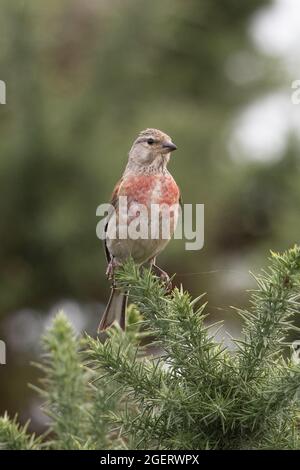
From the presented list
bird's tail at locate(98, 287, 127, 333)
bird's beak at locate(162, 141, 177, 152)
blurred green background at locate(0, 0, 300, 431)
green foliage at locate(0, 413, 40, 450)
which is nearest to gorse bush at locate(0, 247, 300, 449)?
green foliage at locate(0, 413, 40, 450)

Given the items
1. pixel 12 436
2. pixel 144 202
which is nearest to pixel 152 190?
pixel 144 202

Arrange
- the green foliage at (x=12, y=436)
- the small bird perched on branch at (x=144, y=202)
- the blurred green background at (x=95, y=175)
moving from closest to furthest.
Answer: the green foliage at (x=12, y=436)
the small bird perched on branch at (x=144, y=202)
the blurred green background at (x=95, y=175)

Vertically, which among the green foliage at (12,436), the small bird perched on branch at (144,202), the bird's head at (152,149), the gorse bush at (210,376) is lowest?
the green foliage at (12,436)

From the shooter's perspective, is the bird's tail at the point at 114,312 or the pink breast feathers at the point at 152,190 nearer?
the bird's tail at the point at 114,312

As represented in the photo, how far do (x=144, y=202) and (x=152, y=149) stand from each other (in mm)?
251

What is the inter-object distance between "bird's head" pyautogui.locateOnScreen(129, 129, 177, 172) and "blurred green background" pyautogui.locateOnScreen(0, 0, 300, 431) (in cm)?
230

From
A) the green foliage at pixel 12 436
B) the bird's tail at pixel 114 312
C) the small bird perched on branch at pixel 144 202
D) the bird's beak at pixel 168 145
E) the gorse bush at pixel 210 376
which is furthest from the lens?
the bird's beak at pixel 168 145

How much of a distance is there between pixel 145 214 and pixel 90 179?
12.5ft

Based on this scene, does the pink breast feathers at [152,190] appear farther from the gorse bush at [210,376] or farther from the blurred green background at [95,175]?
the blurred green background at [95,175]

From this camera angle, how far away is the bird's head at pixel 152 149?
3.66 meters

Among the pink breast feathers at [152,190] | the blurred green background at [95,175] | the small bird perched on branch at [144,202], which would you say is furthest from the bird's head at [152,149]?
the blurred green background at [95,175]

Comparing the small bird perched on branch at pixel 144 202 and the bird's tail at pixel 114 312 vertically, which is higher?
the small bird perched on branch at pixel 144 202

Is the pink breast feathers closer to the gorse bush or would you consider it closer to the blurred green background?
the gorse bush

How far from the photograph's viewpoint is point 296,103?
7645 mm
